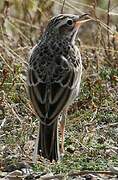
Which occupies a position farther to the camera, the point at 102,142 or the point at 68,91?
the point at 102,142

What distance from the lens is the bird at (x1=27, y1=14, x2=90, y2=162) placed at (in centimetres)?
657

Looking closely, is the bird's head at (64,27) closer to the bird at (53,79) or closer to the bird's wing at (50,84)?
the bird at (53,79)

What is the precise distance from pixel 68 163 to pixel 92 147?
0.58 metres

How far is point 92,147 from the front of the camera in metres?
7.12

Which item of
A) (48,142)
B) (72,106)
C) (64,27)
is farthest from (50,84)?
(72,106)

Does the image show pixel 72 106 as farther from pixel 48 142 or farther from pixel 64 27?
pixel 48 142

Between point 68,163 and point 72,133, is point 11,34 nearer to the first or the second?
point 72,133

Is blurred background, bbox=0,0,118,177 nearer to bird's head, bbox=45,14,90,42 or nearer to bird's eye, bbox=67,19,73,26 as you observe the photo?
bird's head, bbox=45,14,90,42

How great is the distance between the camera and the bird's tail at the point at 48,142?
6566 mm

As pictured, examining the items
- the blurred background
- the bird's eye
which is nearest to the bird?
the bird's eye

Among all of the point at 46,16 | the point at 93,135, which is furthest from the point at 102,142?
the point at 46,16

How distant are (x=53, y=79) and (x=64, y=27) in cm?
83

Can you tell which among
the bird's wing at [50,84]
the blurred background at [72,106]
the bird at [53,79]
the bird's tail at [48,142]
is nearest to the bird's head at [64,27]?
the bird at [53,79]

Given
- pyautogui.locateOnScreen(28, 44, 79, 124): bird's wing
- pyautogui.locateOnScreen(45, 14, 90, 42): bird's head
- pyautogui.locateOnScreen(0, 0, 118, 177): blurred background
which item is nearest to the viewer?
pyautogui.locateOnScreen(28, 44, 79, 124): bird's wing
